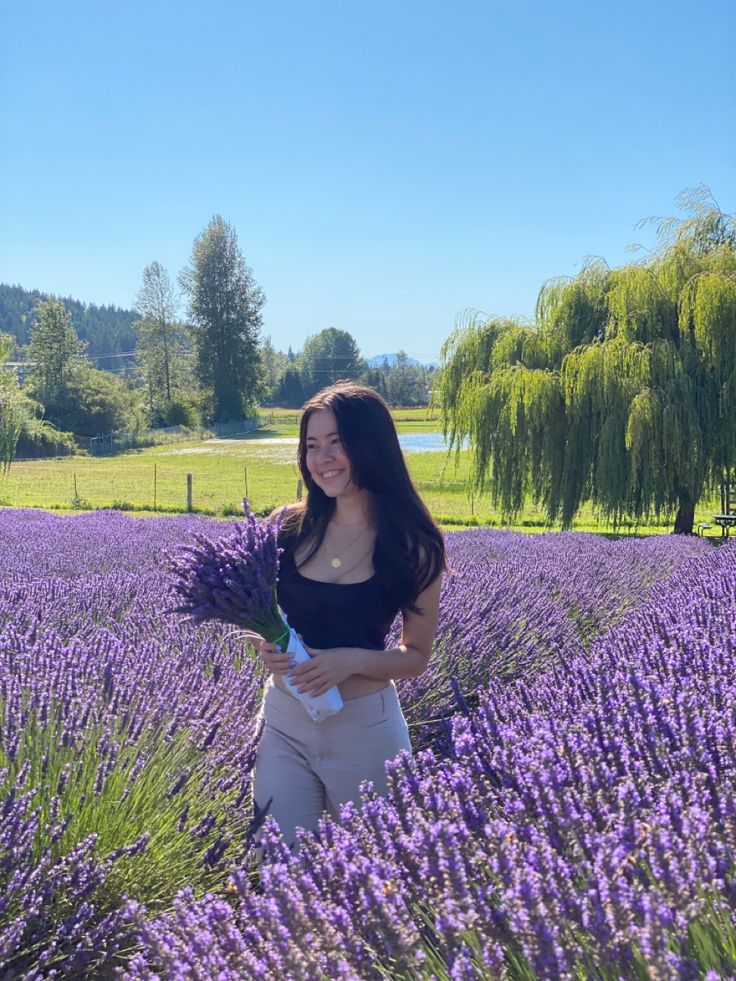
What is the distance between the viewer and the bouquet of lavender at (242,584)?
220 centimetres

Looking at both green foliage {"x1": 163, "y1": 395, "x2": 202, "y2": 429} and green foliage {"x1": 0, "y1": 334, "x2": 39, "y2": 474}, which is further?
green foliage {"x1": 163, "y1": 395, "x2": 202, "y2": 429}

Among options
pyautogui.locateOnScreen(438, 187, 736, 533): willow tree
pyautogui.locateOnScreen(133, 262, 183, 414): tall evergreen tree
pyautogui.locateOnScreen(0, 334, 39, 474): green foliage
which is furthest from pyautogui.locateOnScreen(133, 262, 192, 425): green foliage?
pyautogui.locateOnScreen(438, 187, 736, 533): willow tree

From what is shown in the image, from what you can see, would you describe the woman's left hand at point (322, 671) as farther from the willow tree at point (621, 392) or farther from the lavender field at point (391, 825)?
the willow tree at point (621, 392)

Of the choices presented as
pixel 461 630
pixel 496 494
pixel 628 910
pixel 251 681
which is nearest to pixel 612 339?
Result: pixel 496 494

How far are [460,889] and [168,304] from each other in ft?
234

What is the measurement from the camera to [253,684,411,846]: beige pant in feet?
8.17

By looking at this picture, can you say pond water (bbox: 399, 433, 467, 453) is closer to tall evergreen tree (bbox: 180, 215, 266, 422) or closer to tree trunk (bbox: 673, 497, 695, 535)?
tall evergreen tree (bbox: 180, 215, 266, 422)

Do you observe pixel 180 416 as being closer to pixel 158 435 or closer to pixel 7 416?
pixel 158 435

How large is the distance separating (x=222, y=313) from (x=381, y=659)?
210ft

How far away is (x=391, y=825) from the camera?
5.62 feet

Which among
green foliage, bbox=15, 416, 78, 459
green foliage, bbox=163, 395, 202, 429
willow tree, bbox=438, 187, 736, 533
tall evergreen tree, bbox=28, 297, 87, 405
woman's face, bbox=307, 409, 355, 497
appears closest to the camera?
woman's face, bbox=307, 409, 355, 497

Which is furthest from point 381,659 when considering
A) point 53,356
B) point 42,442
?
point 53,356

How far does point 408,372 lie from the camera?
116250 mm

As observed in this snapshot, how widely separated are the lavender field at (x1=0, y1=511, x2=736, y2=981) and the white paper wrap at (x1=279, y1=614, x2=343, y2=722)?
0.32 m
